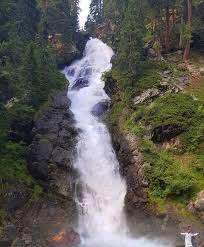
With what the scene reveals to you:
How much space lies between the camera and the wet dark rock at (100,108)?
42312mm

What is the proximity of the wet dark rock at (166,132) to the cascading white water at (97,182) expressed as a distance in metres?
3.77

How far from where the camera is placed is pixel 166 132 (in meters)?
33.1

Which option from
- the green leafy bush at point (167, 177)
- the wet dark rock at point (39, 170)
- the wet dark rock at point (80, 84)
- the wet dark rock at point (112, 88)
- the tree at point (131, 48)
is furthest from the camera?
the wet dark rock at point (80, 84)

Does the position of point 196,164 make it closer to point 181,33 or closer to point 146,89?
point 146,89

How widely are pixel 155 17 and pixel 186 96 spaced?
13.5m

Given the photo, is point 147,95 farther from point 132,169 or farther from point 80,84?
point 80,84

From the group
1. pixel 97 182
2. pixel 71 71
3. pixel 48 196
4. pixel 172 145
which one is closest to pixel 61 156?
pixel 97 182

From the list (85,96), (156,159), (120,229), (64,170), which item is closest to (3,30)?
(85,96)

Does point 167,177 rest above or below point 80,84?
below

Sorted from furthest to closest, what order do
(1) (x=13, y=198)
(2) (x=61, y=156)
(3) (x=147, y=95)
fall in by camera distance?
(3) (x=147, y=95), (2) (x=61, y=156), (1) (x=13, y=198)

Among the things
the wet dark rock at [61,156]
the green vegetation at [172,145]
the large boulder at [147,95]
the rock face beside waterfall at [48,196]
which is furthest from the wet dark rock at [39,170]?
the large boulder at [147,95]

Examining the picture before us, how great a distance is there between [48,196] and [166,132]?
Result: 33.1ft

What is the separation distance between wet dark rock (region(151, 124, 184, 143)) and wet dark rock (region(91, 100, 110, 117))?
9656 millimetres

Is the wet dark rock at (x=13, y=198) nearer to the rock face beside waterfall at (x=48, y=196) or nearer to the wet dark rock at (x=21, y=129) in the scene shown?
the rock face beside waterfall at (x=48, y=196)
